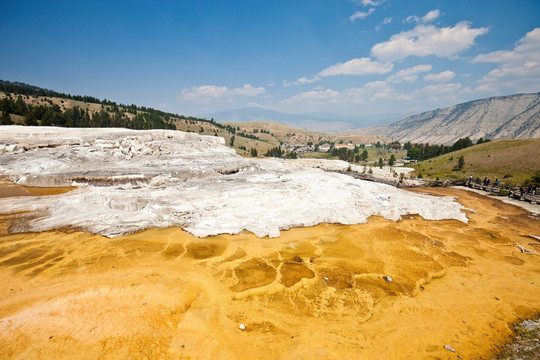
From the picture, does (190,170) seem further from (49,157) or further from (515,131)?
(515,131)

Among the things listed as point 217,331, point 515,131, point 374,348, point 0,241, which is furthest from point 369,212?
point 515,131

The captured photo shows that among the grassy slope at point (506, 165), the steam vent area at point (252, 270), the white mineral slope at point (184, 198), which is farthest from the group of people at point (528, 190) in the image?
the white mineral slope at point (184, 198)

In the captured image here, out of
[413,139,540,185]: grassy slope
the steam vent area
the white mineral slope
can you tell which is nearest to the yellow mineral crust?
the steam vent area

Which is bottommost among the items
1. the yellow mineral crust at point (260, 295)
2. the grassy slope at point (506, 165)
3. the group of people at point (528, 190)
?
the yellow mineral crust at point (260, 295)

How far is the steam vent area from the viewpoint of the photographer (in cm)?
759

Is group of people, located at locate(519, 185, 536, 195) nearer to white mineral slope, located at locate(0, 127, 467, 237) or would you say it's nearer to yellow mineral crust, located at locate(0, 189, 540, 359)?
white mineral slope, located at locate(0, 127, 467, 237)

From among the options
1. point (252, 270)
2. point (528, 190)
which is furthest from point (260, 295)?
point (528, 190)

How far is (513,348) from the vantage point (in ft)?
25.0

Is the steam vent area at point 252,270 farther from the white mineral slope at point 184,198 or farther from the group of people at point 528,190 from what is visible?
the group of people at point 528,190

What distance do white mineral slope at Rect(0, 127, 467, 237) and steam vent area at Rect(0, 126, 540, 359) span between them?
148 millimetres

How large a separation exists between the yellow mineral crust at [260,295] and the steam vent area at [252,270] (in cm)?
6

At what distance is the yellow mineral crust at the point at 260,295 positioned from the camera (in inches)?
291

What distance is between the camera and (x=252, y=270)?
37.8ft

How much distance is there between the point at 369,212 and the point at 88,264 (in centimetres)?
1893
